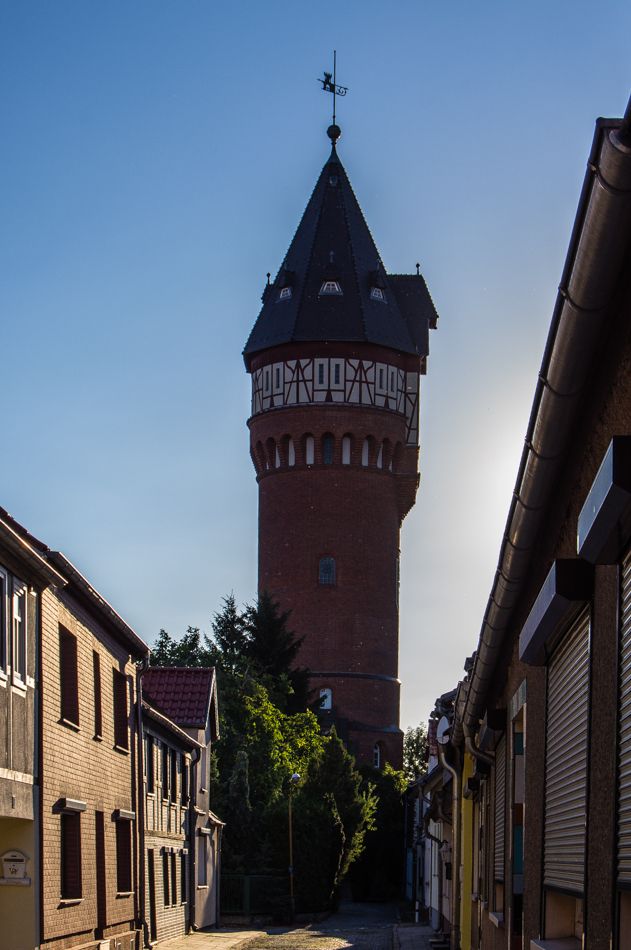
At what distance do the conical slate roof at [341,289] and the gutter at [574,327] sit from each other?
48.2 meters

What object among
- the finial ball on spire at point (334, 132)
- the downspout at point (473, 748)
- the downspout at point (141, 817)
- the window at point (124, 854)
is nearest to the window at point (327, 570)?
the finial ball on spire at point (334, 132)

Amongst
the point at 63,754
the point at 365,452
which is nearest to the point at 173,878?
the point at 63,754

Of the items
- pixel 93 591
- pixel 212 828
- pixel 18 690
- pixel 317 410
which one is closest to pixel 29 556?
pixel 18 690

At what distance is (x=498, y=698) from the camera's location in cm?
1177

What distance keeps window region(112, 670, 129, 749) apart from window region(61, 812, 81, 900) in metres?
3.53

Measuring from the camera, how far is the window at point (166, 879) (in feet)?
77.0

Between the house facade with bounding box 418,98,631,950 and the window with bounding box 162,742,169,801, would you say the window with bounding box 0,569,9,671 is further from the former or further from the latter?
the window with bounding box 162,742,169,801

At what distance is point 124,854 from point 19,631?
7.79 metres

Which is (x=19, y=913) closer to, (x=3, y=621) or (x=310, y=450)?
(x=3, y=621)

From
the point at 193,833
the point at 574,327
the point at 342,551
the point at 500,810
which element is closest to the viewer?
the point at 574,327

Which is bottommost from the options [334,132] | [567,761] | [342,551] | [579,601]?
[567,761]

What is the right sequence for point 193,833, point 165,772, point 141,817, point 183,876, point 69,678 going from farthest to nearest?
1. point 193,833
2. point 183,876
3. point 165,772
4. point 141,817
5. point 69,678

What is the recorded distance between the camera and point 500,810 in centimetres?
1128

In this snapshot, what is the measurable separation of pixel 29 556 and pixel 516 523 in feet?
21.0
